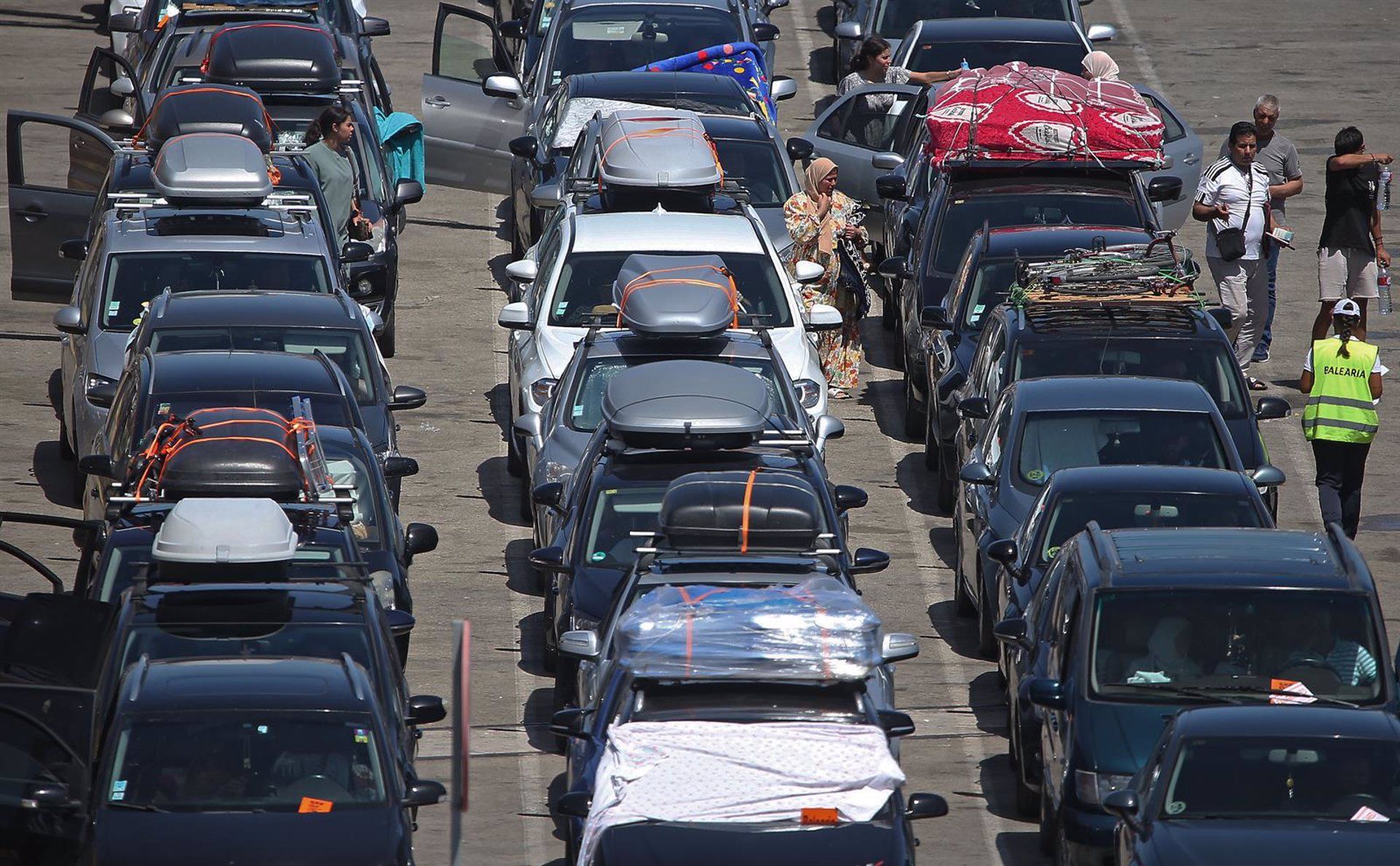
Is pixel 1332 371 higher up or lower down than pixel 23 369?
higher up

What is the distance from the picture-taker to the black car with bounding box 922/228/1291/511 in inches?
693

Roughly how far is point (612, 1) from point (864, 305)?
5.65 metres

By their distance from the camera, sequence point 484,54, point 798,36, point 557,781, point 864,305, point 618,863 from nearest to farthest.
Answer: point 618,863, point 557,781, point 864,305, point 484,54, point 798,36

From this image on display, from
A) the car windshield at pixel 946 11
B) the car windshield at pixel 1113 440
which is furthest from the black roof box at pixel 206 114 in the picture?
the car windshield at pixel 1113 440

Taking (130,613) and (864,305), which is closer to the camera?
(130,613)

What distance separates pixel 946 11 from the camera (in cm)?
2781

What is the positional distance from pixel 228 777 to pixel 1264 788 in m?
4.27

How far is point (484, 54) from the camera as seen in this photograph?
28.1m

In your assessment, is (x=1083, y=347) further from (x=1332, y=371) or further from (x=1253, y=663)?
(x=1253, y=663)

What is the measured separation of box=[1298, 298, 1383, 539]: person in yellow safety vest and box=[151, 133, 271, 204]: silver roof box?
7565 millimetres

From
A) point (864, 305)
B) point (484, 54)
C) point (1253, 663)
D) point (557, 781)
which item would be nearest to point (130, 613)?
point (557, 781)

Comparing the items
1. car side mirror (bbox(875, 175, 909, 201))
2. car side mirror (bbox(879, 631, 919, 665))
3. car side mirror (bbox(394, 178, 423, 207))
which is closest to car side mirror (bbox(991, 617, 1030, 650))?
car side mirror (bbox(879, 631, 919, 665))

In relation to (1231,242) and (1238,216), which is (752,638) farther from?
(1238,216)

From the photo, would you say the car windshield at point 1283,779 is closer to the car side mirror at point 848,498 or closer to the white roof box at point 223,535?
the car side mirror at point 848,498
